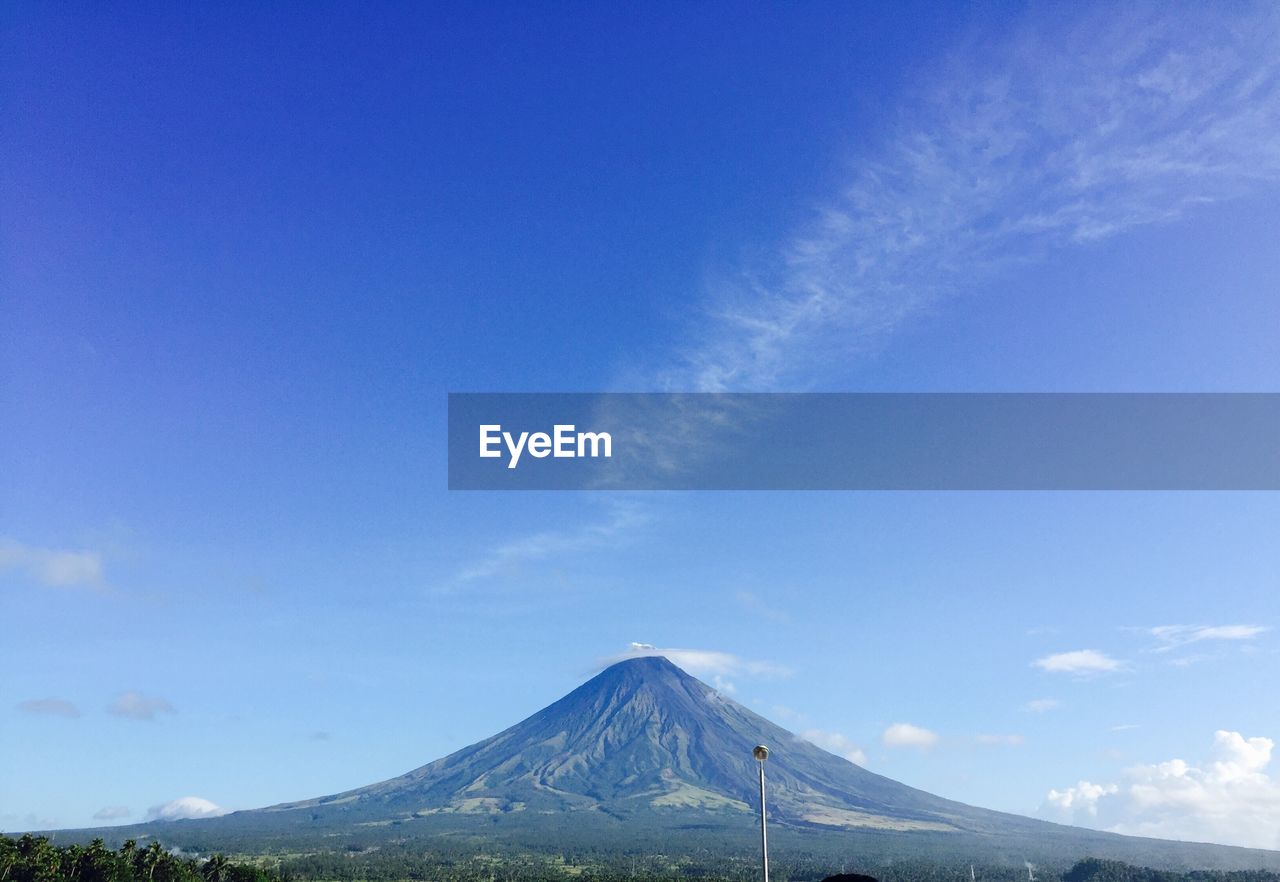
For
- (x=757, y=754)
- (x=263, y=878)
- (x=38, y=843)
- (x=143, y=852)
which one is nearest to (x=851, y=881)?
(x=757, y=754)

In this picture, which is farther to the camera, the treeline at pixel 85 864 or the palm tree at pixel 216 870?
the palm tree at pixel 216 870

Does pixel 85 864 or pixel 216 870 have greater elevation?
pixel 85 864

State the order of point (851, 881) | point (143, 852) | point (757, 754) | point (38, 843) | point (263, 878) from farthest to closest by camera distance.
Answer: point (263, 878) < point (143, 852) < point (38, 843) < point (757, 754) < point (851, 881)

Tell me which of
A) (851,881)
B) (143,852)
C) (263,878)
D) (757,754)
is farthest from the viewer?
(263,878)

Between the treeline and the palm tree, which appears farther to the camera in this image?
the palm tree

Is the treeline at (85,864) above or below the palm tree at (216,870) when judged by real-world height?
above

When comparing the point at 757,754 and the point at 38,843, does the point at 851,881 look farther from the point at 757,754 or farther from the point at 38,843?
the point at 38,843

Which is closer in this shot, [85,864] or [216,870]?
[85,864]

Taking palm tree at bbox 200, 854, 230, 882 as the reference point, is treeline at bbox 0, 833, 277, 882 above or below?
above
